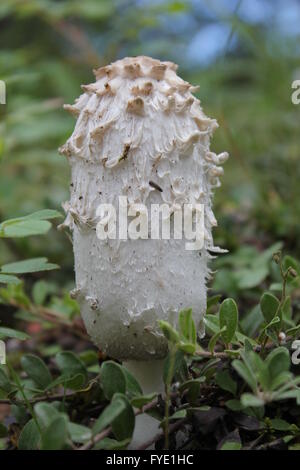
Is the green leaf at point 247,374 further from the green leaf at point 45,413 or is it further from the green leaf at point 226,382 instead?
the green leaf at point 45,413

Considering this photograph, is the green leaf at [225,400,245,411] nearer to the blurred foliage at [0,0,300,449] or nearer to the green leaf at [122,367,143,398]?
the blurred foliage at [0,0,300,449]

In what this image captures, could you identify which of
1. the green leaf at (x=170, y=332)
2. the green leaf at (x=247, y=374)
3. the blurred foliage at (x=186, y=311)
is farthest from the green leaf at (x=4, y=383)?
the green leaf at (x=247, y=374)

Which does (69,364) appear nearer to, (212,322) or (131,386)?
(131,386)

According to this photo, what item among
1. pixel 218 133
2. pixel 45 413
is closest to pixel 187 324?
pixel 45 413

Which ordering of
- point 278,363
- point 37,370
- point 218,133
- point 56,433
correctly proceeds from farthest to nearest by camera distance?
1. point 218,133
2. point 37,370
3. point 278,363
4. point 56,433
